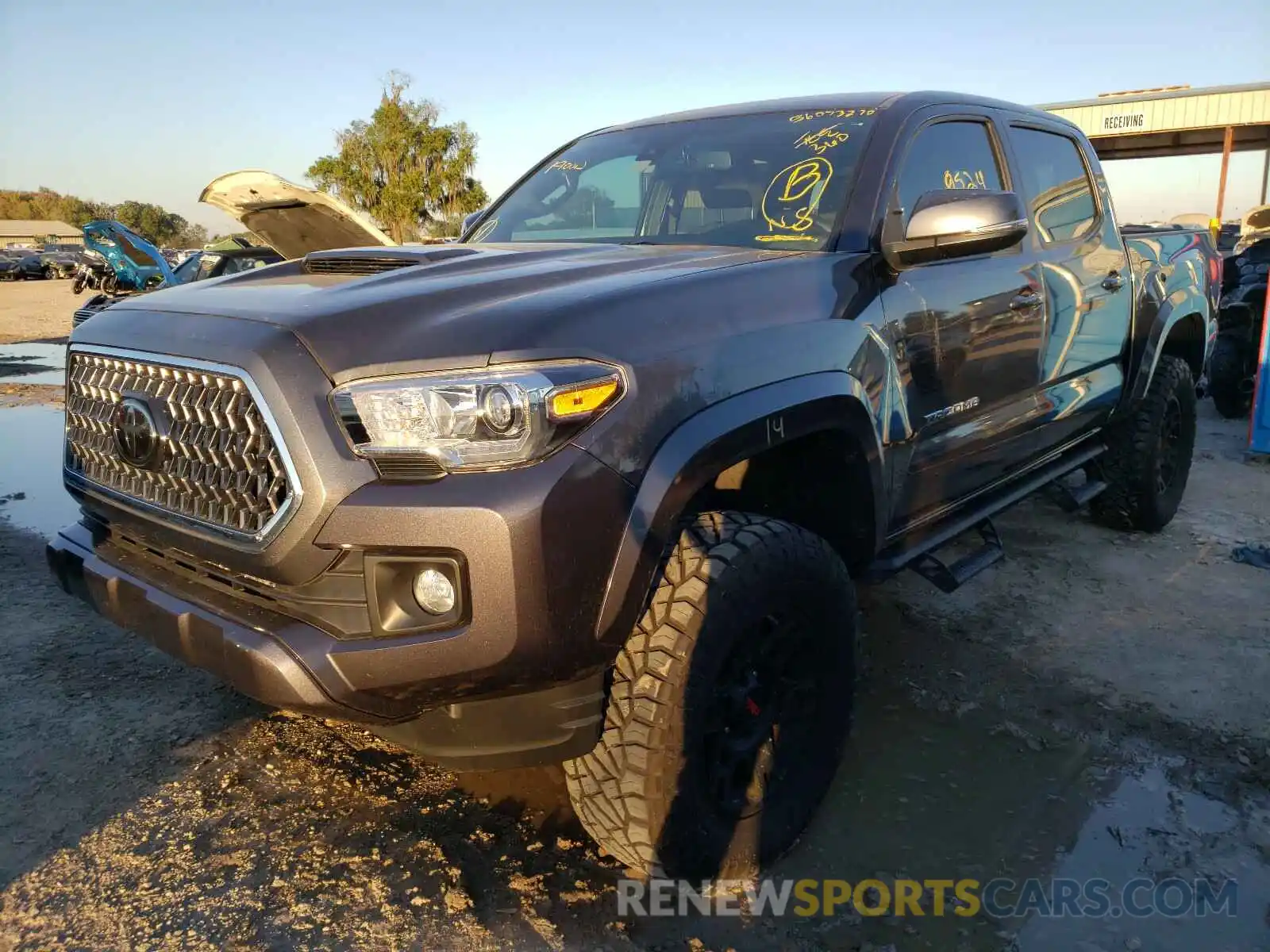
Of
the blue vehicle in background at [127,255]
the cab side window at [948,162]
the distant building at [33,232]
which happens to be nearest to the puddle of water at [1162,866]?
the cab side window at [948,162]

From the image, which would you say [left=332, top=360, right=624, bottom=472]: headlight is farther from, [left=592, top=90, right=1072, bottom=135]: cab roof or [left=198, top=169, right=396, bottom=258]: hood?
[left=198, top=169, right=396, bottom=258]: hood

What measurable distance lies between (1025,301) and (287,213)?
473 centimetres

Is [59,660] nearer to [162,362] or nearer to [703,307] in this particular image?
[162,362]

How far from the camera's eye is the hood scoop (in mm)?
2453

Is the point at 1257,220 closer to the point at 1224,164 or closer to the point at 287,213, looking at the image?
the point at 287,213

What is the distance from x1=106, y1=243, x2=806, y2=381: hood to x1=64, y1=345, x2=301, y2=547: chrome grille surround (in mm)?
159

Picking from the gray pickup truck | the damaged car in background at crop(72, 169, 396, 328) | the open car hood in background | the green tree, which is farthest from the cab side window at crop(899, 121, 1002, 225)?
the green tree

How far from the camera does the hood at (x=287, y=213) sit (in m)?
5.71

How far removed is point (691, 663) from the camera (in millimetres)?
1997

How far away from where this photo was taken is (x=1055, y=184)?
3920mm

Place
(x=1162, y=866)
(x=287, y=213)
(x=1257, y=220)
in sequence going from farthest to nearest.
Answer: (x=1257, y=220), (x=287, y=213), (x=1162, y=866)

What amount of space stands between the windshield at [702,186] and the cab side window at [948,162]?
204mm

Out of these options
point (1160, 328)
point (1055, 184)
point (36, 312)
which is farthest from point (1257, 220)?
point (36, 312)

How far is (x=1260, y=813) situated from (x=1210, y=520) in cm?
312
